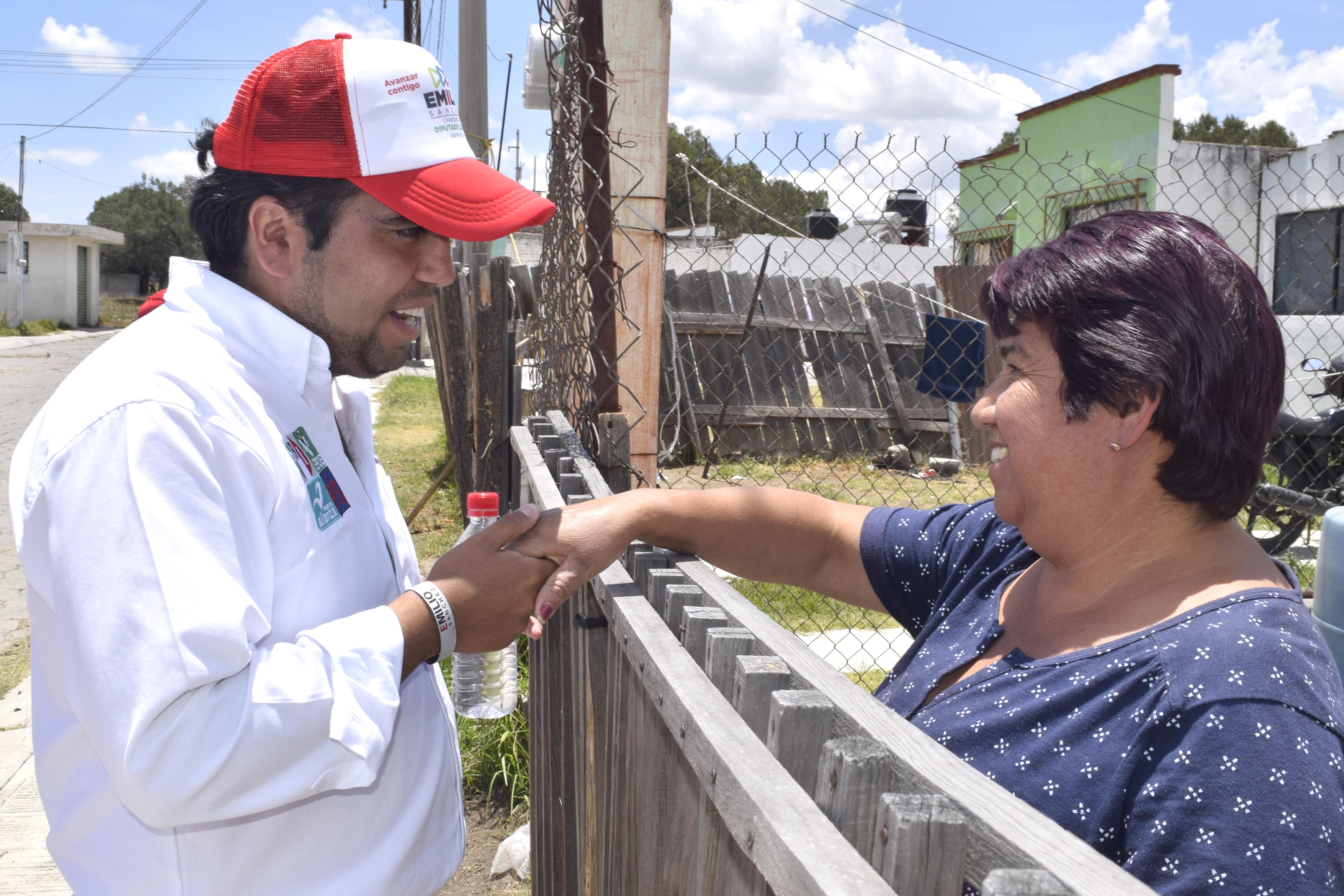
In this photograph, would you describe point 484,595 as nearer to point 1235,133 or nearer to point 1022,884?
point 1022,884

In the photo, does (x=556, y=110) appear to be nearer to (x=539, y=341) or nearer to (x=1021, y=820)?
(x=539, y=341)

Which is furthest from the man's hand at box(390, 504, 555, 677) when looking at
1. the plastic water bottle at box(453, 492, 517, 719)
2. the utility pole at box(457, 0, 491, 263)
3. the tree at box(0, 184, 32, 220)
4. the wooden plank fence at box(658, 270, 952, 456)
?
the tree at box(0, 184, 32, 220)

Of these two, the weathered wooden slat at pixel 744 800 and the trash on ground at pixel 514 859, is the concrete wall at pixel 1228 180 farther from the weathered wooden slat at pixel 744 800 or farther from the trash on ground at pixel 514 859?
the weathered wooden slat at pixel 744 800

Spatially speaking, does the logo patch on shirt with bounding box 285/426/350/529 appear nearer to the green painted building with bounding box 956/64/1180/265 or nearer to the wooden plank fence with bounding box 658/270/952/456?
the wooden plank fence with bounding box 658/270/952/456

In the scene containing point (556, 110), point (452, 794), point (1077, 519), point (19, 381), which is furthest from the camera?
point (19, 381)

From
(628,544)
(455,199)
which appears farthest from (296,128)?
(628,544)

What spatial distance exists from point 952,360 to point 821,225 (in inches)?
185

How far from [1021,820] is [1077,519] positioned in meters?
0.76

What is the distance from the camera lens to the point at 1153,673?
1175 millimetres

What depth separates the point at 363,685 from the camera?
1.24 metres

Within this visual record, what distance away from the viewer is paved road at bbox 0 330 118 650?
19.1 ft

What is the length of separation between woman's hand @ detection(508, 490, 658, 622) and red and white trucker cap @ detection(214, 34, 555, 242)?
→ 1.68 ft

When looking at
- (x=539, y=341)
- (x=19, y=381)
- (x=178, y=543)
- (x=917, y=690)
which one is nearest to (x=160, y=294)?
(x=178, y=543)

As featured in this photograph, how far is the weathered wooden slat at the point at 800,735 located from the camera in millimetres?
1014
